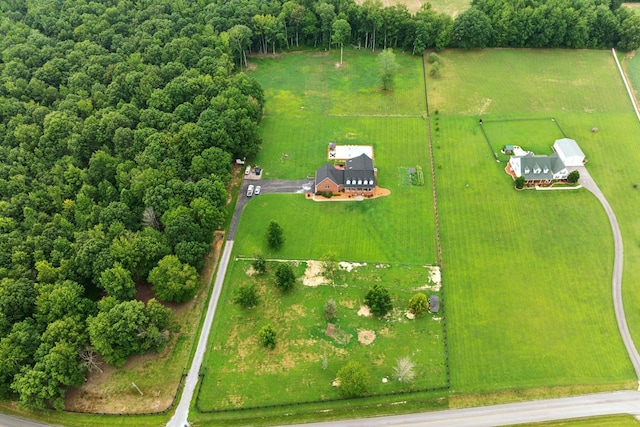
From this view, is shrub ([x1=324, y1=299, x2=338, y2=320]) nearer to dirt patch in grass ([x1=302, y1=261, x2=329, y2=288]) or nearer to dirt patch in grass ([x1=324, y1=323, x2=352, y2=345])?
dirt patch in grass ([x1=324, y1=323, x2=352, y2=345])

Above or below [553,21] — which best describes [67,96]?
below

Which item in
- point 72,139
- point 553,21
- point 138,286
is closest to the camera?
point 138,286

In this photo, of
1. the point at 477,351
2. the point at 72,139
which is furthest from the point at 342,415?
the point at 72,139

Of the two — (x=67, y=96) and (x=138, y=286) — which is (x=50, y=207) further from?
(x=67, y=96)

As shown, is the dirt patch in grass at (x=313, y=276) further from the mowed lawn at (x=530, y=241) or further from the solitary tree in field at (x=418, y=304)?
the mowed lawn at (x=530, y=241)

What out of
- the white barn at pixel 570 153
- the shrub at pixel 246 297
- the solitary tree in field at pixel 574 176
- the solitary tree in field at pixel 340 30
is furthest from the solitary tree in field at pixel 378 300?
the solitary tree in field at pixel 340 30

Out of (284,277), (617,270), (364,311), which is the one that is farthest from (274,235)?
(617,270)

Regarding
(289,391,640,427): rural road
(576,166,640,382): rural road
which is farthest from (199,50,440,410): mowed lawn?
(576,166,640,382): rural road
